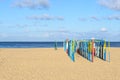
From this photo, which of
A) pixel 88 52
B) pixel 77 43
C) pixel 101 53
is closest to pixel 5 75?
pixel 88 52

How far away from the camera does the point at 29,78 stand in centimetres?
1298

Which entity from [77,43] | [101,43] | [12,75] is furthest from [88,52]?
[12,75]

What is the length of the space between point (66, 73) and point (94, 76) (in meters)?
1.54

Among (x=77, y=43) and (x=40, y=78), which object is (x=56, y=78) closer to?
(x=40, y=78)

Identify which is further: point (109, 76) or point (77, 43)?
point (77, 43)

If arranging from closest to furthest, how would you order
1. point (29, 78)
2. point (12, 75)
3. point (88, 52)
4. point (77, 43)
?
point (29, 78), point (12, 75), point (88, 52), point (77, 43)

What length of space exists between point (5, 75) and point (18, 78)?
1126 mm

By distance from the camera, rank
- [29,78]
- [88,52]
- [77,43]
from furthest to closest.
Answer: [77,43], [88,52], [29,78]

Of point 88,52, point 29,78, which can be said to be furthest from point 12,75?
point 88,52

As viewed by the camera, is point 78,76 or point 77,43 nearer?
point 78,76

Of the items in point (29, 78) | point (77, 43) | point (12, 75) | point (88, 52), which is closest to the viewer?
point (29, 78)

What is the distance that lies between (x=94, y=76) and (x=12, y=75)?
3530mm

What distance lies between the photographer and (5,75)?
548 inches

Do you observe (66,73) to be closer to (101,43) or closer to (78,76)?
(78,76)
